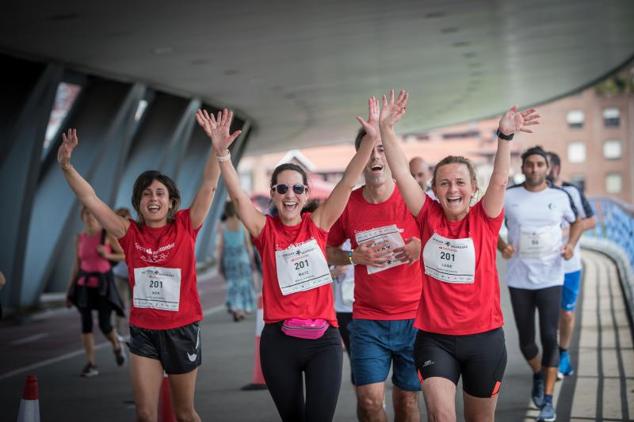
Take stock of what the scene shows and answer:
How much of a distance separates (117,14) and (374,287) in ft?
25.0

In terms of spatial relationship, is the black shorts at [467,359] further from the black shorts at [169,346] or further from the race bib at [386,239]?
A: the black shorts at [169,346]

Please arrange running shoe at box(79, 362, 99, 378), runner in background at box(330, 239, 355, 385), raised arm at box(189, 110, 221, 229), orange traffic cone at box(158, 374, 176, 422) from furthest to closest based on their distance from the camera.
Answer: running shoe at box(79, 362, 99, 378) < runner in background at box(330, 239, 355, 385) < orange traffic cone at box(158, 374, 176, 422) < raised arm at box(189, 110, 221, 229)

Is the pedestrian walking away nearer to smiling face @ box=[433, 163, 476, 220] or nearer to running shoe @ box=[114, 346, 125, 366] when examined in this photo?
running shoe @ box=[114, 346, 125, 366]

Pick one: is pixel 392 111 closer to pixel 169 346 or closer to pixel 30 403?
pixel 169 346

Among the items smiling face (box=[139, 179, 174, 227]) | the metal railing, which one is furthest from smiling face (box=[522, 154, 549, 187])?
the metal railing

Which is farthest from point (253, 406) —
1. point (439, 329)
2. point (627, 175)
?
point (627, 175)

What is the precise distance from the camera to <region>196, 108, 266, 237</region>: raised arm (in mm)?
5750

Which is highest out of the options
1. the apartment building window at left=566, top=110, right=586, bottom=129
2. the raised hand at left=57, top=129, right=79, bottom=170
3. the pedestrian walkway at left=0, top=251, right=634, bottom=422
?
the apartment building window at left=566, top=110, right=586, bottom=129

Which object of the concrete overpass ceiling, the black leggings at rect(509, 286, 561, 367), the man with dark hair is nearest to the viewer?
the black leggings at rect(509, 286, 561, 367)

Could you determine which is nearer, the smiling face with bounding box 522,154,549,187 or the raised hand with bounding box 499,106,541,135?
the raised hand with bounding box 499,106,541,135

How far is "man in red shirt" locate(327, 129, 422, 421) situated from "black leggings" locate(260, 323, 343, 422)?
22.4 inches

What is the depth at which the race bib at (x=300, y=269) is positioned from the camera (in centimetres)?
564

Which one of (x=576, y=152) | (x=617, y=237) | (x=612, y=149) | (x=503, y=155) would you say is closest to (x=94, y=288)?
(x=503, y=155)

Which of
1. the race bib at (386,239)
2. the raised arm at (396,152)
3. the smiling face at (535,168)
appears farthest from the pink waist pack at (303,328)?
the smiling face at (535,168)
